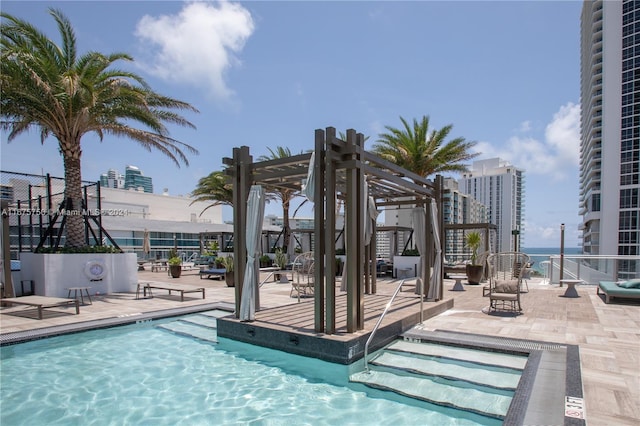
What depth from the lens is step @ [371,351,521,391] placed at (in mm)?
4324

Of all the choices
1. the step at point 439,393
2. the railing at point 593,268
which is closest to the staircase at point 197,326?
the step at point 439,393

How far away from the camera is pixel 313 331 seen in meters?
5.45

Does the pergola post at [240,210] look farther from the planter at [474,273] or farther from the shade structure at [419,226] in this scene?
the planter at [474,273]

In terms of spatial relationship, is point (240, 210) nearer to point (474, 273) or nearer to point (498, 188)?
point (474, 273)

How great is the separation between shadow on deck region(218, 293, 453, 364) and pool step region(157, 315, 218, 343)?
1.80 feet

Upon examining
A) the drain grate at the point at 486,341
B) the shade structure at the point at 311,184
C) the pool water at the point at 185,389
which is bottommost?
the pool water at the point at 185,389

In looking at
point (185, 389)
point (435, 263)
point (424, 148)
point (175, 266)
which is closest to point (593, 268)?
point (435, 263)

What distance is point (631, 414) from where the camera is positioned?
3164 mm

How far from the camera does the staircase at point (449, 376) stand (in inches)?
155

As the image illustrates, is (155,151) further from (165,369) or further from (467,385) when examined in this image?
(467,385)

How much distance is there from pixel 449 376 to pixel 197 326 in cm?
509

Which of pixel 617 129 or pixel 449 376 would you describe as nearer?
pixel 449 376

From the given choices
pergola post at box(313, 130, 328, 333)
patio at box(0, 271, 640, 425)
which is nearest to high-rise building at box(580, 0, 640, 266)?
patio at box(0, 271, 640, 425)

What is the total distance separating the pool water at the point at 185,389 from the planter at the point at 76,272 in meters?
4.42
